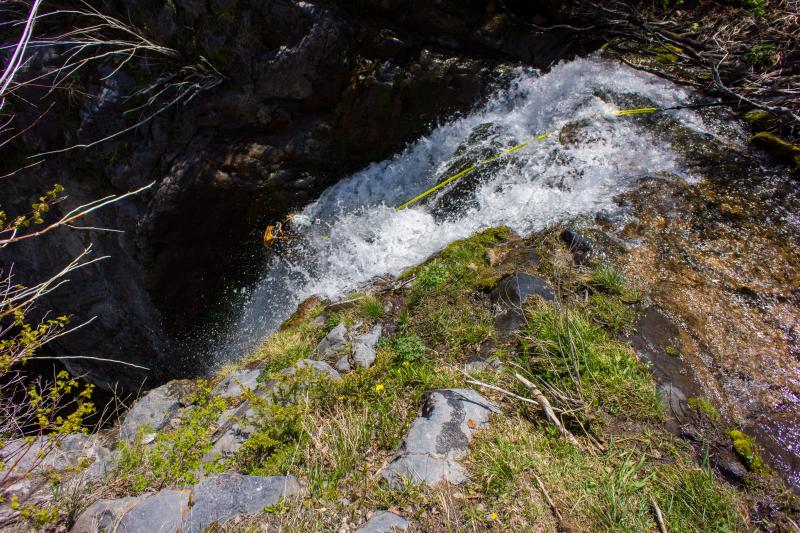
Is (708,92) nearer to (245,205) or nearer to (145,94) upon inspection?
(245,205)

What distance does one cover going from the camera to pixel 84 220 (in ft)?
21.6

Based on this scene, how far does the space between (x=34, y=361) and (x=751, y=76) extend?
11.7m

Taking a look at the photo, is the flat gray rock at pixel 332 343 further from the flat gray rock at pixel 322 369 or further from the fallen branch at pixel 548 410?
the fallen branch at pixel 548 410

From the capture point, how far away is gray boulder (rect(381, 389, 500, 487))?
231 centimetres

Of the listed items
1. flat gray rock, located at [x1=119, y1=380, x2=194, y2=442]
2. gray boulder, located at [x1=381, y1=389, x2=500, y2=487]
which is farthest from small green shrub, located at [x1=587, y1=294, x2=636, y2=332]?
flat gray rock, located at [x1=119, y1=380, x2=194, y2=442]

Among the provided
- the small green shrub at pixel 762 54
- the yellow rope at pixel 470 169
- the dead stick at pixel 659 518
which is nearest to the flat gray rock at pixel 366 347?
the dead stick at pixel 659 518

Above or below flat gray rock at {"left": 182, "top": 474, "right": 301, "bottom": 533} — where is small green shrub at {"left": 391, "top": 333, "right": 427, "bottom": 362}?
above

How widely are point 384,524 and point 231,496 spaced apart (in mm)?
897

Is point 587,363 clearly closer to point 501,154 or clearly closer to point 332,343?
point 332,343

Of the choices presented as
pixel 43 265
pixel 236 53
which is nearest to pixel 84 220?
pixel 43 265

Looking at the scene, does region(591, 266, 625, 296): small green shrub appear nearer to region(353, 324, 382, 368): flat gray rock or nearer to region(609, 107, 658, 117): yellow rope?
region(353, 324, 382, 368): flat gray rock

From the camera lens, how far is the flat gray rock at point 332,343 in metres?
3.57

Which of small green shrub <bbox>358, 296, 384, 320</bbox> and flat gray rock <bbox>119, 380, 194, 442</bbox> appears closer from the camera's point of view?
small green shrub <bbox>358, 296, 384, 320</bbox>

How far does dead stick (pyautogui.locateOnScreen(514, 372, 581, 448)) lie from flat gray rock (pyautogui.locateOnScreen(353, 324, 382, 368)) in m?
1.23
